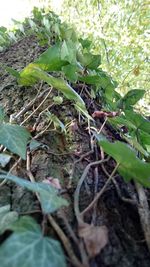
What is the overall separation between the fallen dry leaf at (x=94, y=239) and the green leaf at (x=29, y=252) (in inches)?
1.9

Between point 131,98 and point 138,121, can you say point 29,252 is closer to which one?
point 138,121

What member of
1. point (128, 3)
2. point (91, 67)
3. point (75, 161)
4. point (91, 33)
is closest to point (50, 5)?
point (91, 33)

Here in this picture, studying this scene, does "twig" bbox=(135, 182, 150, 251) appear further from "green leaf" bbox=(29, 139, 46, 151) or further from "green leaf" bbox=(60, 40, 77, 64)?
"green leaf" bbox=(60, 40, 77, 64)

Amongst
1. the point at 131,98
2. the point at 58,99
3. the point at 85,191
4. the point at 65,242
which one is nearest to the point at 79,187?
the point at 85,191

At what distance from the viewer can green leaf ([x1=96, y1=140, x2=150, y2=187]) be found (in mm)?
486

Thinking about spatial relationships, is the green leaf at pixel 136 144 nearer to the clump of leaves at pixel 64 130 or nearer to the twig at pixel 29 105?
the clump of leaves at pixel 64 130

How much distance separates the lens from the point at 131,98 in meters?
0.96

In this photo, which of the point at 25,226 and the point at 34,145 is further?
the point at 34,145

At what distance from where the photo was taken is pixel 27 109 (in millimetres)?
853

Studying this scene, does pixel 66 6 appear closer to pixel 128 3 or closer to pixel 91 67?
pixel 128 3

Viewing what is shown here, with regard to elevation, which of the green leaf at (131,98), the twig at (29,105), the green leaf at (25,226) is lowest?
the green leaf at (131,98)

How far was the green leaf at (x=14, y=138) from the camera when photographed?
576 mm

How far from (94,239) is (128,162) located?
16cm

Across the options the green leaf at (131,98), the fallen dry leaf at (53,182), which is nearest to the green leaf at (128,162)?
the fallen dry leaf at (53,182)
